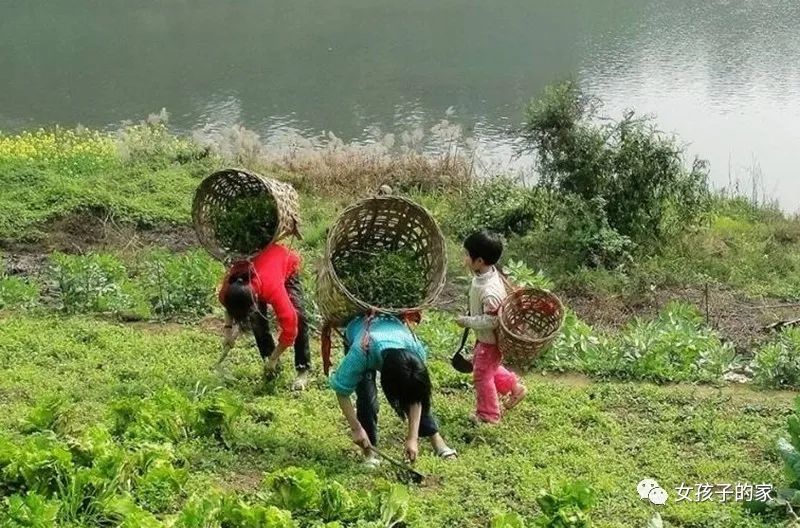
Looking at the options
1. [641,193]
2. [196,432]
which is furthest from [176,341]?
[641,193]

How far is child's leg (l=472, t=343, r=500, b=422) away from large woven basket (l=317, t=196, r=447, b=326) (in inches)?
24.5

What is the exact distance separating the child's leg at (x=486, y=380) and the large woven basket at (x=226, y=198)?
4.46ft

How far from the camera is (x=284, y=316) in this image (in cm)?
592

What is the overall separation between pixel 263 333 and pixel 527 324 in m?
1.72

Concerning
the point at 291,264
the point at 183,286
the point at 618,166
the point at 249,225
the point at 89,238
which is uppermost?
the point at 249,225

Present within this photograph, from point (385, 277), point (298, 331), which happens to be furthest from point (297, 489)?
point (298, 331)

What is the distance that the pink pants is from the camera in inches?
221

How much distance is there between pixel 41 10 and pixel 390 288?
27.4m

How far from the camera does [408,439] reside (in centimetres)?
486

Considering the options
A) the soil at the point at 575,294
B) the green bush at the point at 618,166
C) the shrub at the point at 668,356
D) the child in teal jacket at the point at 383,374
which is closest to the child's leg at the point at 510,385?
the child in teal jacket at the point at 383,374

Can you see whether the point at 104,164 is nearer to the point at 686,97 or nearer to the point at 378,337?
the point at 378,337

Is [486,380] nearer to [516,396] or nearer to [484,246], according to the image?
[516,396]

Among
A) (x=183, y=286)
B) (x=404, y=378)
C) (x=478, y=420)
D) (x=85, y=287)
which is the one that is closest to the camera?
(x=404, y=378)

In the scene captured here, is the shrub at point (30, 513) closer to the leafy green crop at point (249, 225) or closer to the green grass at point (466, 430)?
the green grass at point (466, 430)
